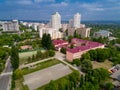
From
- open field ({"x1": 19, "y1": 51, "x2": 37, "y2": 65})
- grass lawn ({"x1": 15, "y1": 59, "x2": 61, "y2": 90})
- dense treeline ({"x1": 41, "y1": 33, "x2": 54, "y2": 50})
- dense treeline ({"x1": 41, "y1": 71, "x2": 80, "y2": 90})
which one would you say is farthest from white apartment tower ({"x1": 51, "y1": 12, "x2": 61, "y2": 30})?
dense treeline ({"x1": 41, "y1": 71, "x2": 80, "y2": 90})

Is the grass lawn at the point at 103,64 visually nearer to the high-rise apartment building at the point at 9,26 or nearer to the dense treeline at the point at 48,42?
the dense treeline at the point at 48,42

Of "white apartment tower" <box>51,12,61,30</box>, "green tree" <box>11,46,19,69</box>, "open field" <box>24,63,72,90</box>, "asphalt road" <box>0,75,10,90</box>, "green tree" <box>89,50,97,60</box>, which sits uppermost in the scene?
"white apartment tower" <box>51,12,61,30</box>

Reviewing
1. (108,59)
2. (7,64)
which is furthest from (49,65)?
(108,59)

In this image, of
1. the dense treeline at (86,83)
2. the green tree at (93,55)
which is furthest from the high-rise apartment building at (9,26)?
the dense treeline at (86,83)

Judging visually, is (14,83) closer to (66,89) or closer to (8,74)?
(8,74)

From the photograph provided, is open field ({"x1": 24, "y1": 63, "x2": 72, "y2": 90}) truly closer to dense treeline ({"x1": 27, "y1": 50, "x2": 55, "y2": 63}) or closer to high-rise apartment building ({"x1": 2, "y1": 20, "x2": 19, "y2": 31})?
dense treeline ({"x1": 27, "y1": 50, "x2": 55, "y2": 63})

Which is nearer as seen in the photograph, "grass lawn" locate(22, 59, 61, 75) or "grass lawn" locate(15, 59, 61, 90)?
"grass lawn" locate(15, 59, 61, 90)

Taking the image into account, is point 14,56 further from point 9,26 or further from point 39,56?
point 9,26

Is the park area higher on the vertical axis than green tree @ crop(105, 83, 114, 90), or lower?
lower

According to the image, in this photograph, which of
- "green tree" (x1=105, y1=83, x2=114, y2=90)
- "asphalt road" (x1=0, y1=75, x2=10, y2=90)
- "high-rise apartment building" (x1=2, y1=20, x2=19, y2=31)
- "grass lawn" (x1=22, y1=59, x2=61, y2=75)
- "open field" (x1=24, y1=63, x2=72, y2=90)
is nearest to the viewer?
"green tree" (x1=105, y1=83, x2=114, y2=90)
